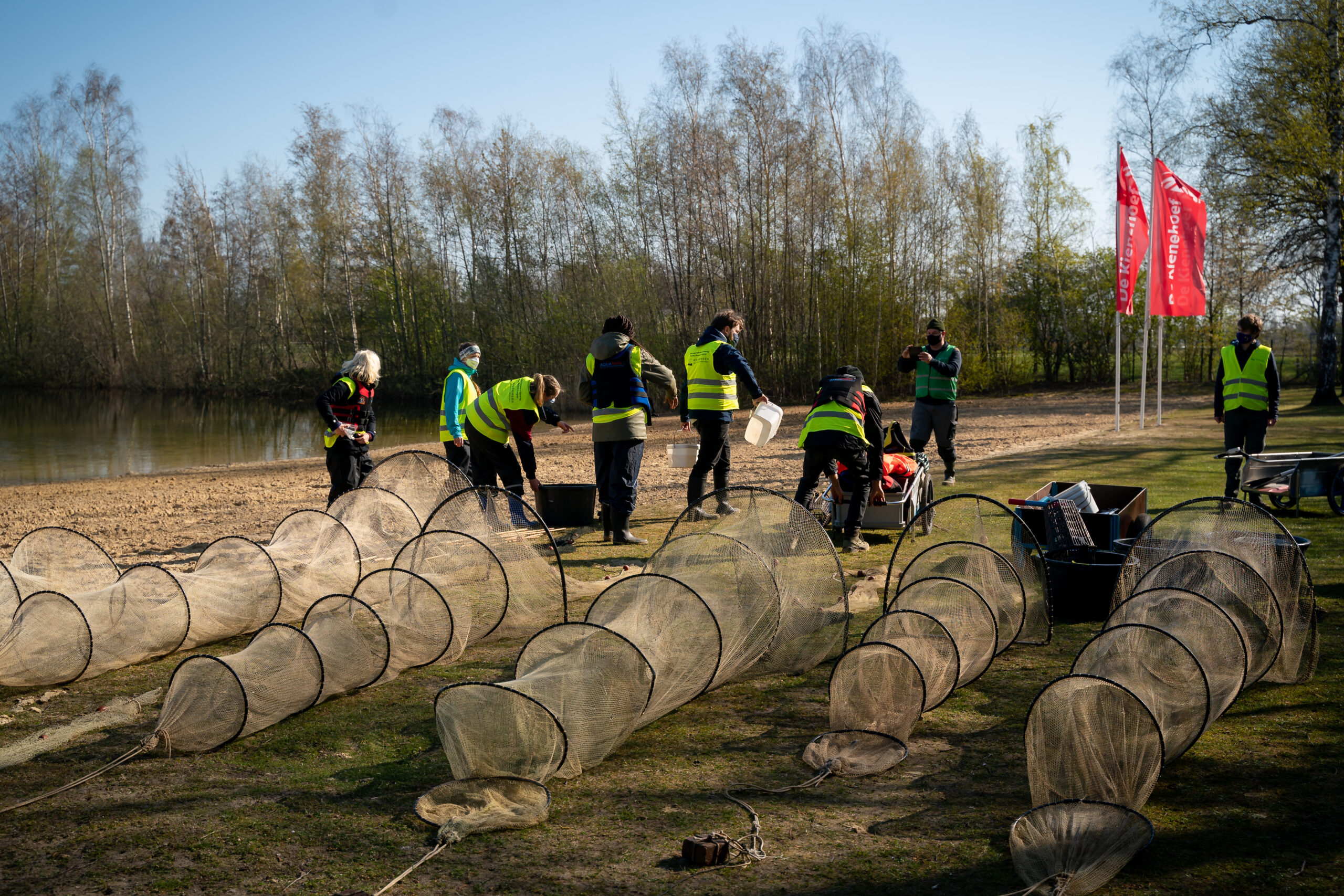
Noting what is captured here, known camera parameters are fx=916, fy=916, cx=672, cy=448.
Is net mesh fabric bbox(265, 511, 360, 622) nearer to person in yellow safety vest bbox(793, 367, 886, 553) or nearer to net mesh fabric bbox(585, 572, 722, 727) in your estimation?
net mesh fabric bbox(585, 572, 722, 727)

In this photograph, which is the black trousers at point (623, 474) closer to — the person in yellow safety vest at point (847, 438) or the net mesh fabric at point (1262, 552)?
the person in yellow safety vest at point (847, 438)

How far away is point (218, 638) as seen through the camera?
5523 millimetres

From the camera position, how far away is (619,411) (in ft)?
26.2

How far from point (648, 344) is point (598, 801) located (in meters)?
26.3

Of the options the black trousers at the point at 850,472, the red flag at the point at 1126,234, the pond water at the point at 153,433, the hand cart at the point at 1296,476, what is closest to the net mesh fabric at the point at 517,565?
the black trousers at the point at 850,472

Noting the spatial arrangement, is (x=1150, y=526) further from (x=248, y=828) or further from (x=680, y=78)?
(x=680, y=78)

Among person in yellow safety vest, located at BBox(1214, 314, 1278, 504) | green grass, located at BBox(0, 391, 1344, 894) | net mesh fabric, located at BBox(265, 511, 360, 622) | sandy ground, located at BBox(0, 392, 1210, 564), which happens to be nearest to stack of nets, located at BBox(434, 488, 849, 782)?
green grass, located at BBox(0, 391, 1344, 894)

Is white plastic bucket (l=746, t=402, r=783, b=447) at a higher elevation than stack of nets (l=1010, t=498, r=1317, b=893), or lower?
higher

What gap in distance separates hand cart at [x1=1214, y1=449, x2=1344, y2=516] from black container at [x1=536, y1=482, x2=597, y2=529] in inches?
241

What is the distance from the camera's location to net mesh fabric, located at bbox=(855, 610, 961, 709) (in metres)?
3.98

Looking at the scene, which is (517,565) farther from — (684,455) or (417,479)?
(684,455)

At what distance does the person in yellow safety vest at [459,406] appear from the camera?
343 inches

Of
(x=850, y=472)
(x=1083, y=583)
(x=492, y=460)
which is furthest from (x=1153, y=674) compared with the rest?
(x=492, y=460)

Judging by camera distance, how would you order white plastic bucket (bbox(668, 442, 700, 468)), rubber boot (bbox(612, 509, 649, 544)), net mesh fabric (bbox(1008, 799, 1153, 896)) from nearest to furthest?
net mesh fabric (bbox(1008, 799, 1153, 896)) < rubber boot (bbox(612, 509, 649, 544)) < white plastic bucket (bbox(668, 442, 700, 468))
